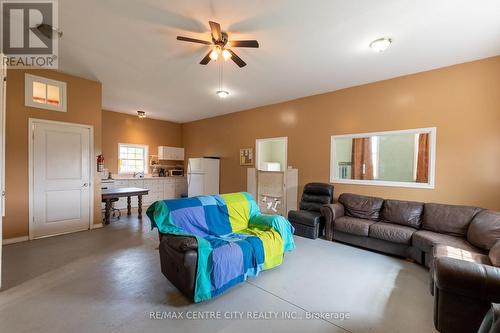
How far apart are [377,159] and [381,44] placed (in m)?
2.45

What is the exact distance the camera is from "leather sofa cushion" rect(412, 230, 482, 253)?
2672 millimetres

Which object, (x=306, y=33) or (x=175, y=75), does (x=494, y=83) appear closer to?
(x=306, y=33)

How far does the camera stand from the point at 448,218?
3.13 meters

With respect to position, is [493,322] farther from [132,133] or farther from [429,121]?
[132,133]

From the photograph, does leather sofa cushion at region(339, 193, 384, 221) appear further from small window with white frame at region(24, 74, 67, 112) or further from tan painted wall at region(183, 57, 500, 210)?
small window with white frame at region(24, 74, 67, 112)

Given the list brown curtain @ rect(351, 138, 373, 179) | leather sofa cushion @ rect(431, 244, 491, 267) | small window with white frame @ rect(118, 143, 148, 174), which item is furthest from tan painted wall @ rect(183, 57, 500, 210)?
small window with white frame @ rect(118, 143, 148, 174)

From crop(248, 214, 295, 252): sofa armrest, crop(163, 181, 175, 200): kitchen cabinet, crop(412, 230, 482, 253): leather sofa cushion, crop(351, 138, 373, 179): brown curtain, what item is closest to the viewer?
crop(412, 230, 482, 253): leather sofa cushion

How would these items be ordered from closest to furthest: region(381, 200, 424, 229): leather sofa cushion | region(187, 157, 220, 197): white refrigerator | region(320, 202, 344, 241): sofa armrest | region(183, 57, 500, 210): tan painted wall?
region(183, 57, 500, 210): tan painted wall, region(381, 200, 424, 229): leather sofa cushion, region(320, 202, 344, 241): sofa armrest, region(187, 157, 220, 197): white refrigerator

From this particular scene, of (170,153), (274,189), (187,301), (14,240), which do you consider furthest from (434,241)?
(170,153)

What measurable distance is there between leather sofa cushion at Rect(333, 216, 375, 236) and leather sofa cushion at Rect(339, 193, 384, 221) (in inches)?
6.2

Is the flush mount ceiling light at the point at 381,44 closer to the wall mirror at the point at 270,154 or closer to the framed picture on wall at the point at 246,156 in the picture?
the wall mirror at the point at 270,154

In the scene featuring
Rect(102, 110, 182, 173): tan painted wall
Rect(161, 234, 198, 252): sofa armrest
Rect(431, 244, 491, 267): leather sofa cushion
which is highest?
Rect(102, 110, 182, 173): tan painted wall

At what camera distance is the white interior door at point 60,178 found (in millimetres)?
3818

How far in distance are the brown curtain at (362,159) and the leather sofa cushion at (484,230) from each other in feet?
5.95
